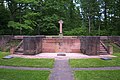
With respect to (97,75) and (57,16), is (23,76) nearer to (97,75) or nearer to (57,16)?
(97,75)

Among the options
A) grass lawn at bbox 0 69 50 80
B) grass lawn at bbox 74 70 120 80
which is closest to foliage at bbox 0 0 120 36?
grass lawn at bbox 0 69 50 80

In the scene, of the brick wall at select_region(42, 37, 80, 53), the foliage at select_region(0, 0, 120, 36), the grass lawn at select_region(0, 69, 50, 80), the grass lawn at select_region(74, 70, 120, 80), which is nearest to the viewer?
the grass lawn at select_region(0, 69, 50, 80)

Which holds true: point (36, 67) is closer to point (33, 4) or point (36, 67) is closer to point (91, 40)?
point (91, 40)

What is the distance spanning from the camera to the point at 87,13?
42.9 metres

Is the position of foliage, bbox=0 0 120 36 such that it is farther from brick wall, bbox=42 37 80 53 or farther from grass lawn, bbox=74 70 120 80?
grass lawn, bbox=74 70 120 80

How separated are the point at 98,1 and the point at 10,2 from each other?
1682 cm

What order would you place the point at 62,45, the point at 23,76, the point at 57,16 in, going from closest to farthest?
the point at 23,76
the point at 62,45
the point at 57,16

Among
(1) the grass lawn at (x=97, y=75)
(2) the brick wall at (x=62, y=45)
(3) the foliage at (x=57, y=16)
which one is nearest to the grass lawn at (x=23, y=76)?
(1) the grass lawn at (x=97, y=75)

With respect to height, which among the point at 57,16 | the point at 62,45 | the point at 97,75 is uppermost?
the point at 57,16

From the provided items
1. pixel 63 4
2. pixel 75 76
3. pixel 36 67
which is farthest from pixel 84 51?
pixel 63 4

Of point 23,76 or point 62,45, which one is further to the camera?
point 62,45

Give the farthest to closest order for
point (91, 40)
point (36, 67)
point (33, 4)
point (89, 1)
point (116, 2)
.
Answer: point (89, 1), point (116, 2), point (33, 4), point (91, 40), point (36, 67)

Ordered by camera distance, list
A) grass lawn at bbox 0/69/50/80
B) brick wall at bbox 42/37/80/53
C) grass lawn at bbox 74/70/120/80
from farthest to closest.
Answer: brick wall at bbox 42/37/80/53
grass lawn at bbox 74/70/120/80
grass lawn at bbox 0/69/50/80

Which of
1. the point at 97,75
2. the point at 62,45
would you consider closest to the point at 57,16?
the point at 62,45
